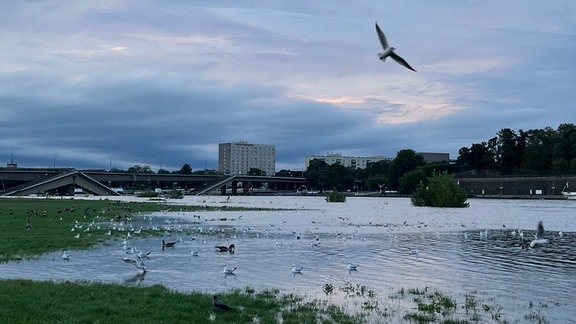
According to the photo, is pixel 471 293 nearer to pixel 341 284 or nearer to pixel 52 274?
pixel 341 284

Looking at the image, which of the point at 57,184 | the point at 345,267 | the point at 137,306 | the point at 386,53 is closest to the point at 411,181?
the point at 57,184

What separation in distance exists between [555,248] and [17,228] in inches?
1342

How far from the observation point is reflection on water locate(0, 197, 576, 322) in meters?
22.7

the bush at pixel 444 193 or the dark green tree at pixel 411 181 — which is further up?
the dark green tree at pixel 411 181

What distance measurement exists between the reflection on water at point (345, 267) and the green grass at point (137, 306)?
2463 mm

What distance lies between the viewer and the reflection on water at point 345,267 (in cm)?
2272

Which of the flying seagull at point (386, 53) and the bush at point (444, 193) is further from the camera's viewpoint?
the bush at point (444, 193)

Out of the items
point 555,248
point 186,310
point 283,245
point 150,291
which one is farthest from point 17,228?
point 555,248

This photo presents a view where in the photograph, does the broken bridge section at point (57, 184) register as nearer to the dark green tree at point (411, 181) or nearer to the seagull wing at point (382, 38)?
the dark green tree at point (411, 181)

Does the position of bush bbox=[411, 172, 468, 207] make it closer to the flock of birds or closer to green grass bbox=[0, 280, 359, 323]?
the flock of birds

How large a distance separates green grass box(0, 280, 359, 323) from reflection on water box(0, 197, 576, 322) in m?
2.46

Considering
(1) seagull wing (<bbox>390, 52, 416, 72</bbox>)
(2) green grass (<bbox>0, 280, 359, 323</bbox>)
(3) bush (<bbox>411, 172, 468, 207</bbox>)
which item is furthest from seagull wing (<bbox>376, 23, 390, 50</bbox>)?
(3) bush (<bbox>411, 172, 468, 207</bbox>)

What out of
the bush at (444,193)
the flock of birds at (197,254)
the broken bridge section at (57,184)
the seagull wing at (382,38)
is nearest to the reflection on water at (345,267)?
the flock of birds at (197,254)

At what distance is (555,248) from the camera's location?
129 feet
